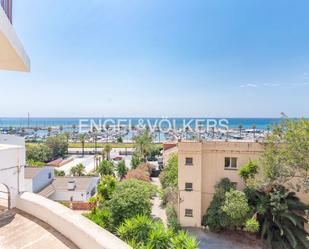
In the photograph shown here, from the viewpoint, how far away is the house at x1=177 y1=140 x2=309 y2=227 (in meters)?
15.2

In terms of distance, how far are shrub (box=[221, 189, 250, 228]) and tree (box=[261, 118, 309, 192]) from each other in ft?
5.45

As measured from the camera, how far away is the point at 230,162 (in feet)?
50.7

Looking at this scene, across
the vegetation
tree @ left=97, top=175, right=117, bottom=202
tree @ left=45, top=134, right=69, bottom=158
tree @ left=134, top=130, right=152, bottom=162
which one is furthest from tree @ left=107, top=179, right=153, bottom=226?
tree @ left=45, top=134, right=69, bottom=158

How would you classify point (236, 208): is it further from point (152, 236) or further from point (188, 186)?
point (152, 236)

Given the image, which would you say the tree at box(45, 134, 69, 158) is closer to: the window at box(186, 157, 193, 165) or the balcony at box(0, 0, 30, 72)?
the window at box(186, 157, 193, 165)

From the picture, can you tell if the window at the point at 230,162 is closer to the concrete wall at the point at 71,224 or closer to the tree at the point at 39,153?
the concrete wall at the point at 71,224

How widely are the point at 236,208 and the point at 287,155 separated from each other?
13.2 feet

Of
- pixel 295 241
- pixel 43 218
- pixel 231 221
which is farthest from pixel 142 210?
pixel 43 218

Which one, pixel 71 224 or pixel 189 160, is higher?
pixel 71 224

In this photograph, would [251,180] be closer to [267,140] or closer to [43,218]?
[267,140]

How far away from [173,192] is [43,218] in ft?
45.0

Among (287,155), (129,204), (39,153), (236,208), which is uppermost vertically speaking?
(287,155)

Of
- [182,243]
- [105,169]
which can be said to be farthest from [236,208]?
[105,169]

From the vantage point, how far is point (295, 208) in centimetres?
1374
